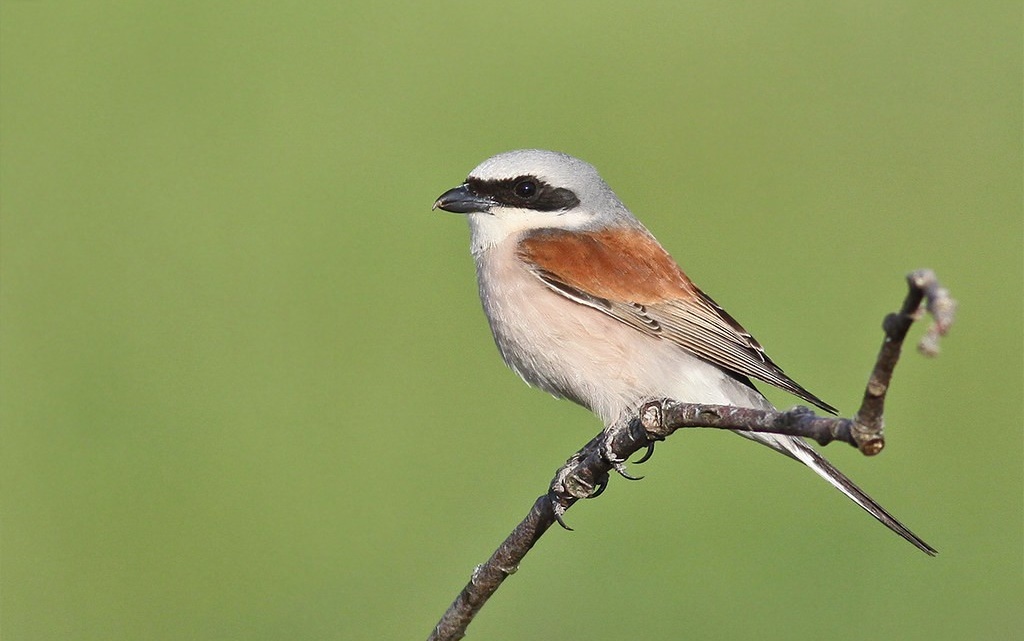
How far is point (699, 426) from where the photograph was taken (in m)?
2.04

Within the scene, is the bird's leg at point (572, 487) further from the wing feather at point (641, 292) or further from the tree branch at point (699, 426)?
the wing feather at point (641, 292)

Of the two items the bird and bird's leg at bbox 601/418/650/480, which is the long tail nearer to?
the bird

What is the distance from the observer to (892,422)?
17.1 feet

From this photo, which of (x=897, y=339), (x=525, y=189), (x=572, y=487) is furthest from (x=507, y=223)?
(x=897, y=339)

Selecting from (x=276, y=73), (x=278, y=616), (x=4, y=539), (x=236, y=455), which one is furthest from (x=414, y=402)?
(x=276, y=73)

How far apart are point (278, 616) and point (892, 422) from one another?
2591mm

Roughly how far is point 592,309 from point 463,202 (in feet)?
1.65

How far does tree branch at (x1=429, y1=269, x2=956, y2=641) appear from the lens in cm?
144

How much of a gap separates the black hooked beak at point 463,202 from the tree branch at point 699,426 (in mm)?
961

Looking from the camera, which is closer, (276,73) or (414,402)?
(414,402)

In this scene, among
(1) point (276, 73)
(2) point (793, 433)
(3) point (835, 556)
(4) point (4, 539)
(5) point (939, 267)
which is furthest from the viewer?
(1) point (276, 73)

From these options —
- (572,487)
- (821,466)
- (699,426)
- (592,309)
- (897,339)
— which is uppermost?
(897,339)

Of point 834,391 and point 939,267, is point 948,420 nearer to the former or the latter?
point 834,391

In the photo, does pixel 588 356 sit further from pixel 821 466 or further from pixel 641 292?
pixel 821 466
